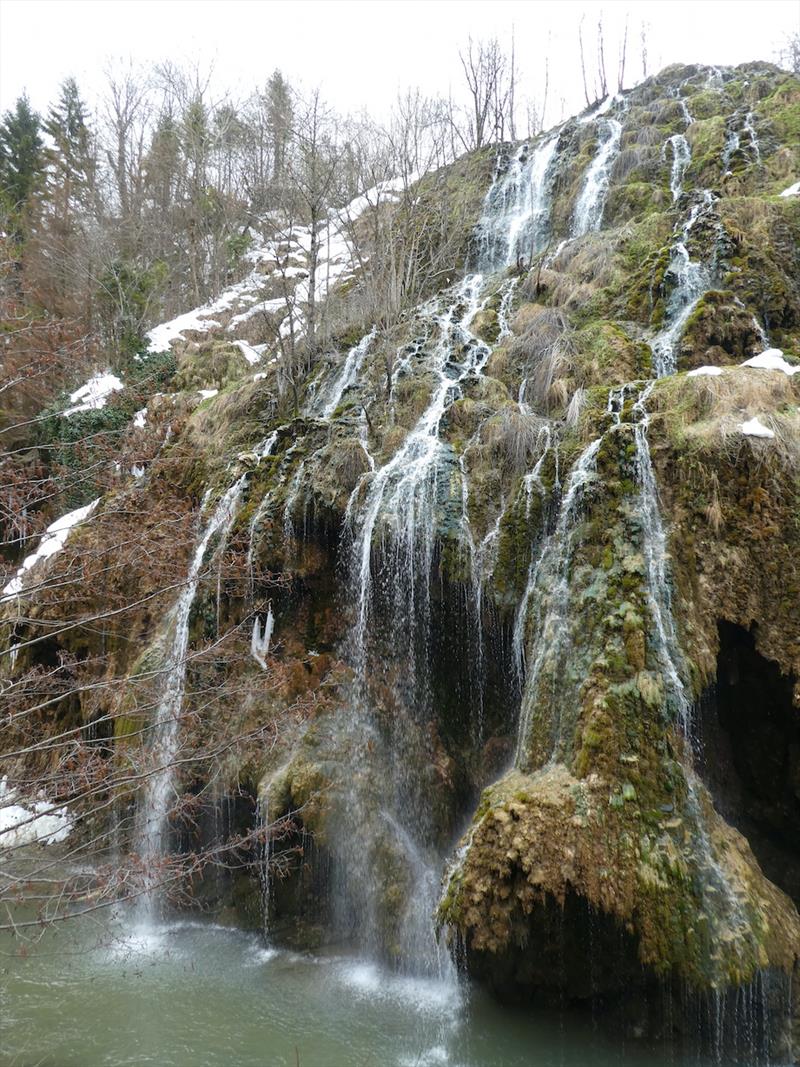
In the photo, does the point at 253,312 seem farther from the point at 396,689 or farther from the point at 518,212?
the point at 396,689

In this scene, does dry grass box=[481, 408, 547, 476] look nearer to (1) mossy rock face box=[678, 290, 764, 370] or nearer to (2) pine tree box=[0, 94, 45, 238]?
(1) mossy rock face box=[678, 290, 764, 370]

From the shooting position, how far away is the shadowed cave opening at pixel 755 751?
6727 millimetres

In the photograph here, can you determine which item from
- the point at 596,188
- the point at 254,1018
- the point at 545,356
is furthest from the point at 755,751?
the point at 596,188

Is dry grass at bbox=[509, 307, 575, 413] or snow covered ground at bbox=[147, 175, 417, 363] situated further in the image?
snow covered ground at bbox=[147, 175, 417, 363]

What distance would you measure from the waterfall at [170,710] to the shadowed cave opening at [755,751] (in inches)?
250

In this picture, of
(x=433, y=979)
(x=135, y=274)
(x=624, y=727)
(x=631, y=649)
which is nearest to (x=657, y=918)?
(x=624, y=727)

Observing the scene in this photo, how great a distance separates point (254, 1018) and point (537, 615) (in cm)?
499

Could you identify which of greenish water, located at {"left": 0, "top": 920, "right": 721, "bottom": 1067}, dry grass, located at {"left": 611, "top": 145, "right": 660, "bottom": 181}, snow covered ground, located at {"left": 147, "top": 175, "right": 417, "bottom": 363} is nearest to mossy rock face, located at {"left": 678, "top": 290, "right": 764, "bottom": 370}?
dry grass, located at {"left": 611, "top": 145, "right": 660, "bottom": 181}

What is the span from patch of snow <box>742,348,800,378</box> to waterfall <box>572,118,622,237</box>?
30.3 ft

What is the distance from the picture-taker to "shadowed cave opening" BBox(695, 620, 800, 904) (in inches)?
265

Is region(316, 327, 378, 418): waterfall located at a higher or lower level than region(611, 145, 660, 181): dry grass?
lower

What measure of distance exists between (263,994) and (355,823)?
2035 millimetres

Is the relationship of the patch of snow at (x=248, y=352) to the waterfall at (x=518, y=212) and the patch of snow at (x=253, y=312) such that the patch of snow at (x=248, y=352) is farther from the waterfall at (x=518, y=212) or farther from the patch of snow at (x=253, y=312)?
the waterfall at (x=518, y=212)

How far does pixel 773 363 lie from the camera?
848cm
